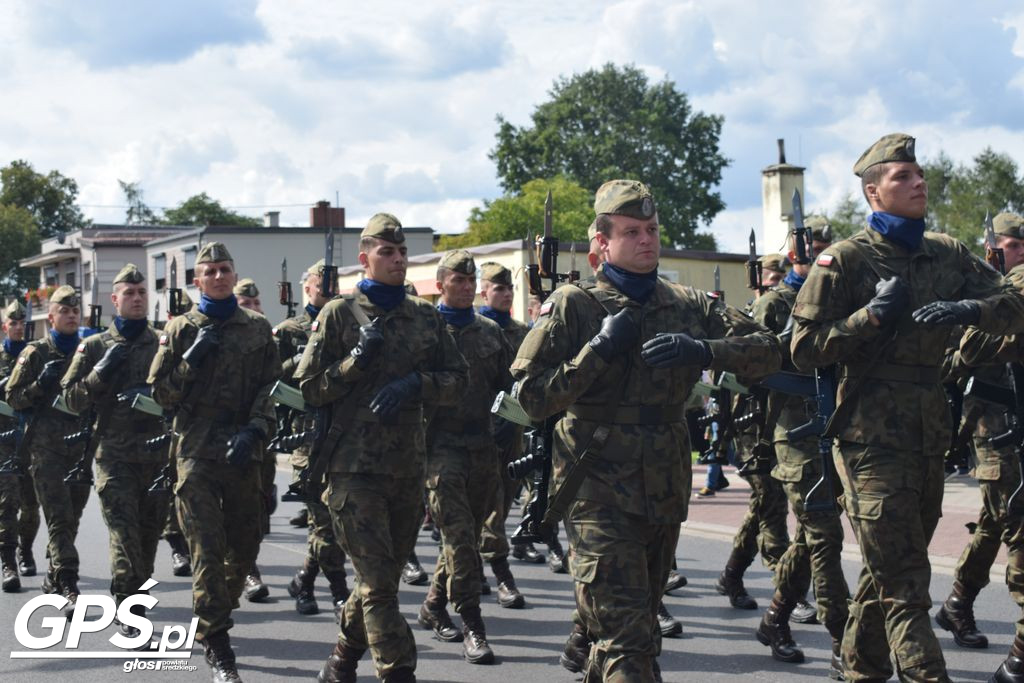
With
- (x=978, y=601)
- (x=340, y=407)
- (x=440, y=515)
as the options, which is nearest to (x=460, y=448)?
(x=440, y=515)

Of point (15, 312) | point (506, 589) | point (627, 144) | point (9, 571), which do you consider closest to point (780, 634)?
point (506, 589)

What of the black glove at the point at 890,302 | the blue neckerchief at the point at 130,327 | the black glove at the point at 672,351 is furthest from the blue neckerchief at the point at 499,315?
the black glove at the point at 672,351

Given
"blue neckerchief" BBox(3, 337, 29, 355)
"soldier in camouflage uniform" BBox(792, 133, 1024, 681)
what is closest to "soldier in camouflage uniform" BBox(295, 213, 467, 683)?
"soldier in camouflage uniform" BBox(792, 133, 1024, 681)

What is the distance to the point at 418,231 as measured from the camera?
187 feet

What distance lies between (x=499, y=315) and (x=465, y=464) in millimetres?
1737

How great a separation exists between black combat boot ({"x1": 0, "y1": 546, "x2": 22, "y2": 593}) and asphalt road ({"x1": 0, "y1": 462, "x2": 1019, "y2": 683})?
0.10m

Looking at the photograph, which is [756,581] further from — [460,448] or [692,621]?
[460,448]

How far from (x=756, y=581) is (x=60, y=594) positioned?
17.2 ft

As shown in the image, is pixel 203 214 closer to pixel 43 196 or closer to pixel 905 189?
pixel 43 196

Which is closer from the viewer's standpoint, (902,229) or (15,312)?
(902,229)

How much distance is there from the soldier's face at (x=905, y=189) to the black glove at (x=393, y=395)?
7.97 feet

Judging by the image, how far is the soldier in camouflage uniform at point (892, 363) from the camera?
5188 mm

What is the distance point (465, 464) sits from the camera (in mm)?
8078

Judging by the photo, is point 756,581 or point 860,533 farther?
point 756,581
